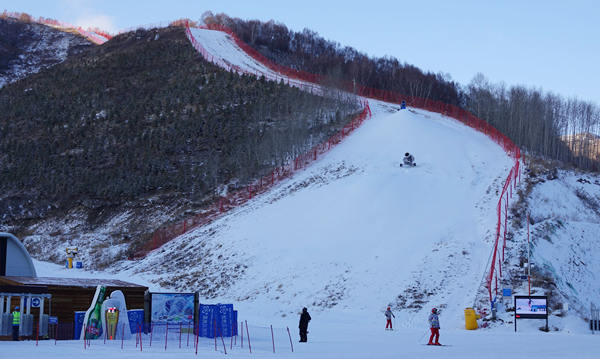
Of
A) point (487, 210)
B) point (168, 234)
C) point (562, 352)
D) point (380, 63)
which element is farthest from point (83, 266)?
point (380, 63)

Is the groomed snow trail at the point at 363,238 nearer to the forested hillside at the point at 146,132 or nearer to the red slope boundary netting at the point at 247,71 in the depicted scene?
the forested hillside at the point at 146,132

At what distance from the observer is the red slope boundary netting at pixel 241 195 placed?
46188 mm

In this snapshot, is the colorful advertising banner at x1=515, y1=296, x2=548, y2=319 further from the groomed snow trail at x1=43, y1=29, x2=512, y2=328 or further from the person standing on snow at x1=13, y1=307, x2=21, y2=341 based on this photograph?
the person standing on snow at x1=13, y1=307, x2=21, y2=341

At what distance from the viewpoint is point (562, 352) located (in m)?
20.1

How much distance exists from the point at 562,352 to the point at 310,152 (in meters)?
36.6

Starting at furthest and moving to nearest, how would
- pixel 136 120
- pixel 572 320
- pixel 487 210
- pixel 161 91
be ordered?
1. pixel 161 91
2. pixel 136 120
3. pixel 487 210
4. pixel 572 320

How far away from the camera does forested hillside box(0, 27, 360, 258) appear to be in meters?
56.2

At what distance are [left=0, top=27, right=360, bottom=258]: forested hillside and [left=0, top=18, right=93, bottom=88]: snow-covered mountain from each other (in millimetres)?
32895

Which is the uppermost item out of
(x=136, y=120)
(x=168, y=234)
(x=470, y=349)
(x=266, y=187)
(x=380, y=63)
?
(x=380, y=63)

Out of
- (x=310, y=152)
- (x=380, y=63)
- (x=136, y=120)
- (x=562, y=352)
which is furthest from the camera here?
(x=380, y=63)

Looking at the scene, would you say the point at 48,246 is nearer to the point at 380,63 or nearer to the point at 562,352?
the point at 562,352

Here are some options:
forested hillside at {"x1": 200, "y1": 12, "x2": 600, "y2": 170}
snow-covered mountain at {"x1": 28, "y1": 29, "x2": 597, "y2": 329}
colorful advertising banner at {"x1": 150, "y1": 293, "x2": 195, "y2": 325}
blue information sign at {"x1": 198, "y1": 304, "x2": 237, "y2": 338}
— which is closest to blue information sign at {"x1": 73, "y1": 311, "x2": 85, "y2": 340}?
colorful advertising banner at {"x1": 150, "y1": 293, "x2": 195, "y2": 325}

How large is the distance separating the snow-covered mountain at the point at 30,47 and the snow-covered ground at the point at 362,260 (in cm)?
7883

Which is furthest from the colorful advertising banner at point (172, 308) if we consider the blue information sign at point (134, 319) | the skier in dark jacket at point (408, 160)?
the skier in dark jacket at point (408, 160)
